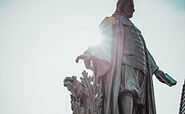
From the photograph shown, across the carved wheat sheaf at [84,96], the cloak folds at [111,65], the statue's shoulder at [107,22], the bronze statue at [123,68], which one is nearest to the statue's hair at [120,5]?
the bronze statue at [123,68]

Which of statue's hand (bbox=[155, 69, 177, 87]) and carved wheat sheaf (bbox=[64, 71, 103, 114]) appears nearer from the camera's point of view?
carved wheat sheaf (bbox=[64, 71, 103, 114])

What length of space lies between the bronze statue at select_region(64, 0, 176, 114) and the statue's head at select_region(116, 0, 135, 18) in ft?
1.01

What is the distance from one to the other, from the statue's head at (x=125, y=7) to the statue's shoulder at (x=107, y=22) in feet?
1.54

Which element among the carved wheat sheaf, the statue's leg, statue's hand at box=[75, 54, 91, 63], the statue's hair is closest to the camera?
the carved wheat sheaf

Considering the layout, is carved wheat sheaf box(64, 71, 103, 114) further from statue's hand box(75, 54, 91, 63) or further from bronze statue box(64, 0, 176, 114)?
statue's hand box(75, 54, 91, 63)

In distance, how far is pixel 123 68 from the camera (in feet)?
24.6

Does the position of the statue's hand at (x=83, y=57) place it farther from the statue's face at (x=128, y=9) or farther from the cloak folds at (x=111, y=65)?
the statue's face at (x=128, y=9)

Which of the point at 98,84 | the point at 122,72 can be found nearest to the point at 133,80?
the point at 122,72

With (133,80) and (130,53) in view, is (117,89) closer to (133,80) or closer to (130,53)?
(133,80)

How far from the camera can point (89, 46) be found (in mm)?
7621

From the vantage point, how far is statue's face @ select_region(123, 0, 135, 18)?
8.61 meters

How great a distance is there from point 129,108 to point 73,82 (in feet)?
4.16

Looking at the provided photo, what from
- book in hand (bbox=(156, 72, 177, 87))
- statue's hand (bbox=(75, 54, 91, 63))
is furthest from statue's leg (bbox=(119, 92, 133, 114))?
book in hand (bbox=(156, 72, 177, 87))

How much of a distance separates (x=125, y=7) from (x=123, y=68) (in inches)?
74.0
